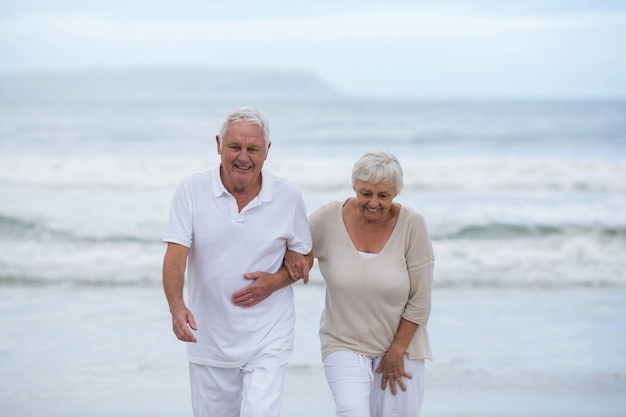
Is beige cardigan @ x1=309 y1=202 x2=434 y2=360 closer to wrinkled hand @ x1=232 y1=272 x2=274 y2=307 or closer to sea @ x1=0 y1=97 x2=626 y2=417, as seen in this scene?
wrinkled hand @ x1=232 y1=272 x2=274 y2=307

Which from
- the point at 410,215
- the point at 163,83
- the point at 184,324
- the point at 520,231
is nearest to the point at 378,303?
the point at 410,215

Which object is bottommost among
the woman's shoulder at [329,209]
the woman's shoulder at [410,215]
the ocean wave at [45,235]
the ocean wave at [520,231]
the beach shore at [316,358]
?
the beach shore at [316,358]

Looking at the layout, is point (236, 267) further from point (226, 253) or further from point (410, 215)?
point (410, 215)

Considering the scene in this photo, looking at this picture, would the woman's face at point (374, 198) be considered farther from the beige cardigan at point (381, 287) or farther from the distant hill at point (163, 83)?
the distant hill at point (163, 83)

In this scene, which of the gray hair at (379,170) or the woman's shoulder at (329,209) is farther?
the woman's shoulder at (329,209)

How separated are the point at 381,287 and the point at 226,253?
687 mm

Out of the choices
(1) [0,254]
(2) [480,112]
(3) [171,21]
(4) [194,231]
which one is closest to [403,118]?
(2) [480,112]

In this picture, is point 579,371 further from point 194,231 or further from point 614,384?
point 194,231

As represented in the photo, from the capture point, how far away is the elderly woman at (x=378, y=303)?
3492 mm

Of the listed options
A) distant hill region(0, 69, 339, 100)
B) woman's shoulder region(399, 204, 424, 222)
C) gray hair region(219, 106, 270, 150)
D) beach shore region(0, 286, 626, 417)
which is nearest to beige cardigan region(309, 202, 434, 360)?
woman's shoulder region(399, 204, 424, 222)

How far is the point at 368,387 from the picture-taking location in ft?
11.6

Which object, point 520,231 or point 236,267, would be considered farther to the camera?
point 520,231

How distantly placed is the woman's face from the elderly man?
0.93 feet

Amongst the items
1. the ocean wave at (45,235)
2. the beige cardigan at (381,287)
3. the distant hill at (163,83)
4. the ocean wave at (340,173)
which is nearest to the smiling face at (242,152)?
the beige cardigan at (381,287)
